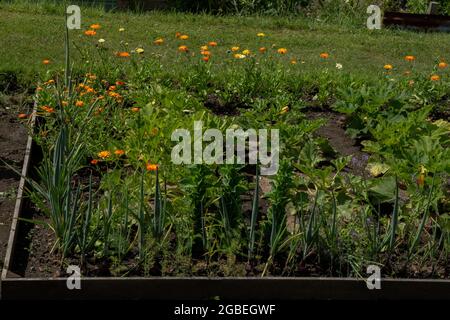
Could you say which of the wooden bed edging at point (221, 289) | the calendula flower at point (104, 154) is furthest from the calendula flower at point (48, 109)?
the wooden bed edging at point (221, 289)

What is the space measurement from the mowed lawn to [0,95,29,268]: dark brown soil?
1.04 metres

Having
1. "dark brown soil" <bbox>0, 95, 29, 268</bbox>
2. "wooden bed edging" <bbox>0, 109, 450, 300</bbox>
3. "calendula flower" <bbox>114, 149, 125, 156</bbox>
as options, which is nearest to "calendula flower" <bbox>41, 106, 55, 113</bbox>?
"dark brown soil" <bbox>0, 95, 29, 268</bbox>

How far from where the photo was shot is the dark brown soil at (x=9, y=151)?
5246 millimetres

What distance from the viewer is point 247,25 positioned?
10.4 metres

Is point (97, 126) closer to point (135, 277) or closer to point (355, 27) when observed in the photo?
point (135, 277)

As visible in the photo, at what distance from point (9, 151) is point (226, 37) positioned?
399 cm

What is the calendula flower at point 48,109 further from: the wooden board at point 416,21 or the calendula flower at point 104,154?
the wooden board at point 416,21

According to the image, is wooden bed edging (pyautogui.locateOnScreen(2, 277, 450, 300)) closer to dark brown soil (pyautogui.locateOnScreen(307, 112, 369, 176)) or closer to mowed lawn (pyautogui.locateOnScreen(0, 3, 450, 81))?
dark brown soil (pyautogui.locateOnScreen(307, 112, 369, 176))

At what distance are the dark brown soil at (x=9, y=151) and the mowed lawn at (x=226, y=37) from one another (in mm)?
1041

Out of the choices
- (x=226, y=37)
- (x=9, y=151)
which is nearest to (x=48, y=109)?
(x=9, y=151)

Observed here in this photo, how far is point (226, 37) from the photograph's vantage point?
969 centimetres

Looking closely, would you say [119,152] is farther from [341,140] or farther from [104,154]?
[341,140]
